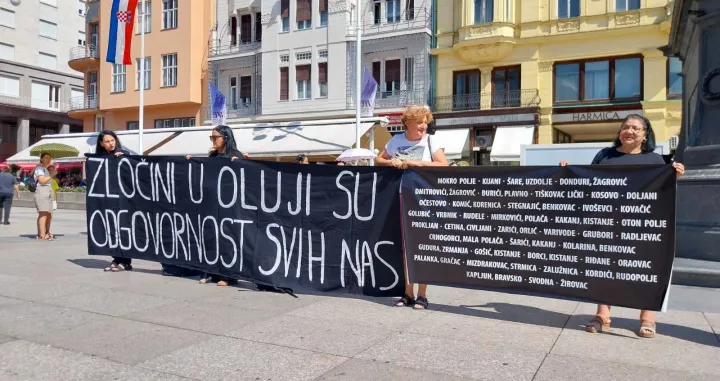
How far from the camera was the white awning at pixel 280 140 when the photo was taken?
79.6 feet

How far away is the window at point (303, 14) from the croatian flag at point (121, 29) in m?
10.5

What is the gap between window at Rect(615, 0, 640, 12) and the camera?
24.0 m

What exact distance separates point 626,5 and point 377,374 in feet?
81.5

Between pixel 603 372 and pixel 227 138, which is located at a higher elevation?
pixel 227 138

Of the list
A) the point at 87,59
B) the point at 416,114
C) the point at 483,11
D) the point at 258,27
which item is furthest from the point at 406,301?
the point at 87,59

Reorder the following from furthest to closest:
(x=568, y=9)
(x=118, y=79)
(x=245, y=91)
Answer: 1. (x=118, y=79)
2. (x=245, y=91)
3. (x=568, y=9)

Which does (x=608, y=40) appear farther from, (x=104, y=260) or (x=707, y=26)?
(x=104, y=260)

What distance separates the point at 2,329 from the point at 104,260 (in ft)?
12.2

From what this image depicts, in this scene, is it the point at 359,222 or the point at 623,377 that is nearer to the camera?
the point at 623,377

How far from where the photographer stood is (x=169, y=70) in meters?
34.4

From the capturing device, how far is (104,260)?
27.3ft

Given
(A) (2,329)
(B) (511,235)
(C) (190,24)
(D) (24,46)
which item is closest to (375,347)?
(B) (511,235)

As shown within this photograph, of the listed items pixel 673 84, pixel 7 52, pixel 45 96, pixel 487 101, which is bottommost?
pixel 487 101

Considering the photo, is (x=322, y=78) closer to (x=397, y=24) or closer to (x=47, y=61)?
(x=397, y=24)
